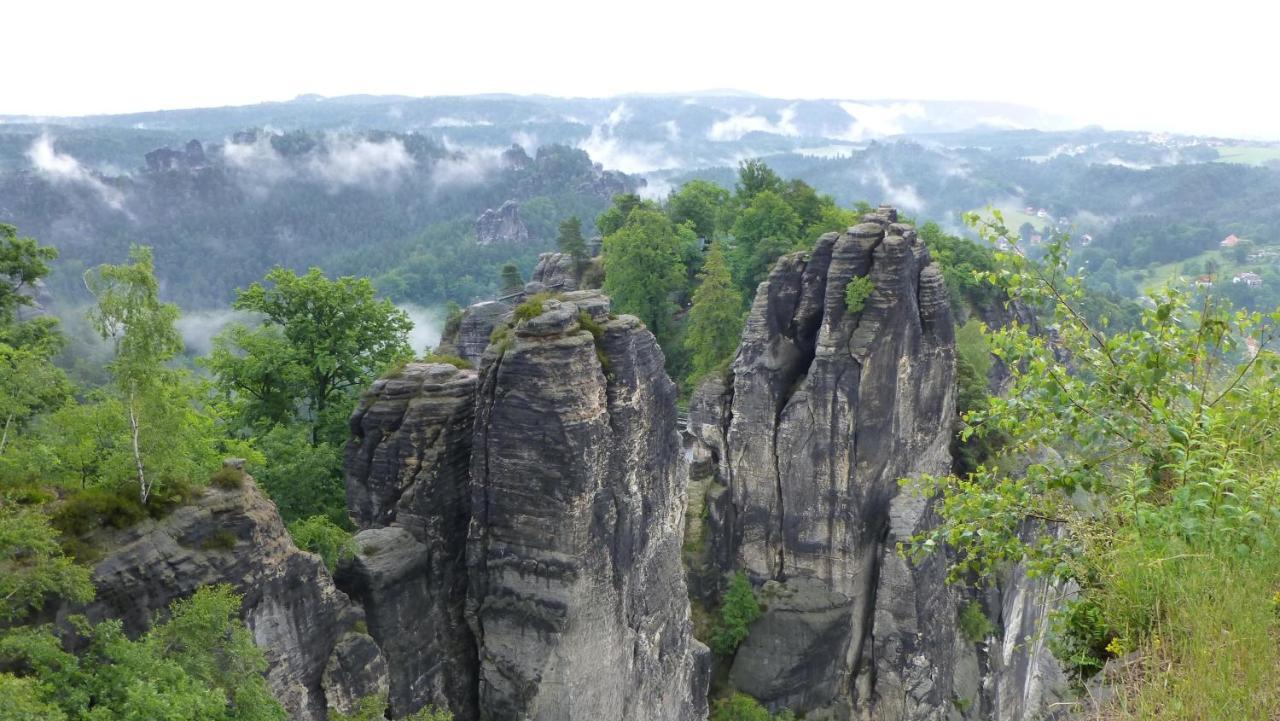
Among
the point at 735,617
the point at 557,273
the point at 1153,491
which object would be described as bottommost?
the point at 735,617

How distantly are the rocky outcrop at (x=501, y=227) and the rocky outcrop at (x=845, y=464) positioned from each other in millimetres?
149556

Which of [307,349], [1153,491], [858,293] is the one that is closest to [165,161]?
[307,349]

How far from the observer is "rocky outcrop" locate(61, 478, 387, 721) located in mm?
13836

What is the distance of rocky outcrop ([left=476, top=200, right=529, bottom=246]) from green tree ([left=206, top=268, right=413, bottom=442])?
5882 inches

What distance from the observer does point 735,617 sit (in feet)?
105

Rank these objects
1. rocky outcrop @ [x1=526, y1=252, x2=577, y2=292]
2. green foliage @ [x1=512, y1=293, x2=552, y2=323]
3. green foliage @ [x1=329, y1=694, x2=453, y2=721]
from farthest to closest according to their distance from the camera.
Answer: rocky outcrop @ [x1=526, y1=252, x2=577, y2=292]
green foliage @ [x1=512, y1=293, x2=552, y2=323]
green foliage @ [x1=329, y1=694, x2=453, y2=721]

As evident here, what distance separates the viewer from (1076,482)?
11.1m

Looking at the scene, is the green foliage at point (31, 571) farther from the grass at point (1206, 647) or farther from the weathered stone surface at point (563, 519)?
the grass at point (1206, 647)

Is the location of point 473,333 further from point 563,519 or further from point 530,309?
point 563,519

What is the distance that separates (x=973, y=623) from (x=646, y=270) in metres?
28.7

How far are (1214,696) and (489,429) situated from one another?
50.0ft

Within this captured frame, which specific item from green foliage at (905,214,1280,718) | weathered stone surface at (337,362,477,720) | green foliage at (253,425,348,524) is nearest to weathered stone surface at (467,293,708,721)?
weathered stone surface at (337,362,477,720)

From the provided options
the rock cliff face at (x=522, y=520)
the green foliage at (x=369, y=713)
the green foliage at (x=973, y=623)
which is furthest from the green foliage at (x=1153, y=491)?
the green foliage at (x=973, y=623)

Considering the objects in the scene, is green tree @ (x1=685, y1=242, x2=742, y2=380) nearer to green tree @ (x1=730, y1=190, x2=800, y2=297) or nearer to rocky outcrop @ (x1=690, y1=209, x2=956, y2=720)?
green tree @ (x1=730, y1=190, x2=800, y2=297)
